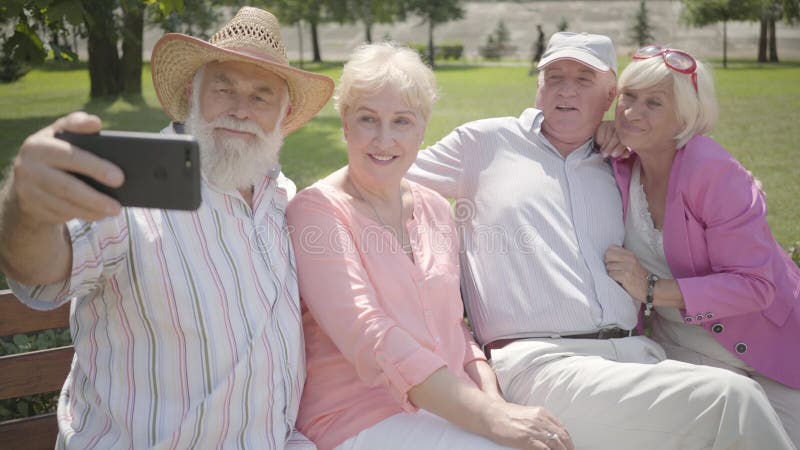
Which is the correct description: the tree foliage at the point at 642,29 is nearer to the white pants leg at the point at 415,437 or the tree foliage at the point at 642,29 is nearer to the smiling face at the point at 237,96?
the smiling face at the point at 237,96

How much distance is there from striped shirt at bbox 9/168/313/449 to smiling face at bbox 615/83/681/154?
181 cm

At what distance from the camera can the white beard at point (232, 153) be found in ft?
8.07

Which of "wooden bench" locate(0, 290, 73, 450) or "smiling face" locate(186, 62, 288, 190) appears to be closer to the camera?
"smiling face" locate(186, 62, 288, 190)

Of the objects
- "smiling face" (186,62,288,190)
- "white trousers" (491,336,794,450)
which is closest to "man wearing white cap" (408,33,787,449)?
"white trousers" (491,336,794,450)

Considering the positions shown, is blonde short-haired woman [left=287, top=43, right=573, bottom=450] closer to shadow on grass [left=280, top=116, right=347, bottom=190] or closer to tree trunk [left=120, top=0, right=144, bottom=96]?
shadow on grass [left=280, top=116, right=347, bottom=190]

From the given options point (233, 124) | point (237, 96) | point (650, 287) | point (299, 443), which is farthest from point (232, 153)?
point (650, 287)

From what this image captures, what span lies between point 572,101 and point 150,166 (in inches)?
91.6

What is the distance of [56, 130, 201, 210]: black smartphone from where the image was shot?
1.53m

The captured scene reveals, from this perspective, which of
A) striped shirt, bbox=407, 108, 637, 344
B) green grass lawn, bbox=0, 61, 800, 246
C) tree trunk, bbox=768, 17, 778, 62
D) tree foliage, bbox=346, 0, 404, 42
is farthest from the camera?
tree foliage, bbox=346, 0, 404, 42

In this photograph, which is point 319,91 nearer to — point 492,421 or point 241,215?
point 241,215

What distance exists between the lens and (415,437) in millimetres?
2420

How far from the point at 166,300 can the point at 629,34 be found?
195 ft

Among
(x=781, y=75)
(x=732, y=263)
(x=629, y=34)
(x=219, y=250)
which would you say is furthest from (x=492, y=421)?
(x=629, y=34)

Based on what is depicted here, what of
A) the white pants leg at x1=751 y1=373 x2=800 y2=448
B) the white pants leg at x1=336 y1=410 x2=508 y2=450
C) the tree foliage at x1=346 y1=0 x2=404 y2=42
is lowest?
the white pants leg at x1=751 y1=373 x2=800 y2=448
